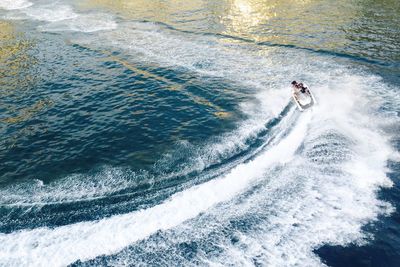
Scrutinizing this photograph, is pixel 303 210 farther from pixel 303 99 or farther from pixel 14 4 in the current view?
pixel 14 4

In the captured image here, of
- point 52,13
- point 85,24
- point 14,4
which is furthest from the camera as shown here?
point 14,4

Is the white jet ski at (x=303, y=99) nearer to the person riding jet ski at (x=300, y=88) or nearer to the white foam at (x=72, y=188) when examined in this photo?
the person riding jet ski at (x=300, y=88)

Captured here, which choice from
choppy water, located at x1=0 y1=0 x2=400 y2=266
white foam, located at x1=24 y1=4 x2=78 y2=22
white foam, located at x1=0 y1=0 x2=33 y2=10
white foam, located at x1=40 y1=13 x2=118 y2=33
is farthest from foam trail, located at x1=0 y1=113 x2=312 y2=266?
white foam, located at x1=0 y1=0 x2=33 y2=10

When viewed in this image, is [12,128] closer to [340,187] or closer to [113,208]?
[113,208]

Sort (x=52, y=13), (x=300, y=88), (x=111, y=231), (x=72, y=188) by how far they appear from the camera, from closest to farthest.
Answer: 1. (x=111, y=231)
2. (x=72, y=188)
3. (x=300, y=88)
4. (x=52, y=13)

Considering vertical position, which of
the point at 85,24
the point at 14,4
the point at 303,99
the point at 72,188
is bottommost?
the point at 72,188

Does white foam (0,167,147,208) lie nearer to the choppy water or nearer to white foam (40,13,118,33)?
the choppy water

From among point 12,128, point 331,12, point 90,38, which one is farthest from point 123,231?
point 331,12

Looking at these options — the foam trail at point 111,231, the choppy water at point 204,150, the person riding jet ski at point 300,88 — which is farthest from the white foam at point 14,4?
the foam trail at point 111,231

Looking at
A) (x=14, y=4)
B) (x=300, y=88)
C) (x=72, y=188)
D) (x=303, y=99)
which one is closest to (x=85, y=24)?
(x=14, y=4)
